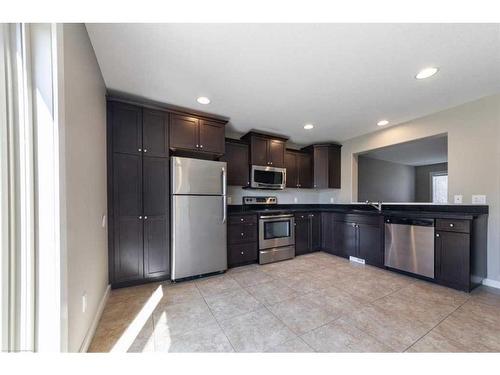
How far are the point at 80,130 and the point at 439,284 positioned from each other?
4026mm

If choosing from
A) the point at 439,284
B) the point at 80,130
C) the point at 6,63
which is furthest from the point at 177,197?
the point at 439,284

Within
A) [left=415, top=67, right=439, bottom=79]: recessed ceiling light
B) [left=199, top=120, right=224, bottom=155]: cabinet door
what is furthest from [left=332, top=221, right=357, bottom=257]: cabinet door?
[left=199, top=120, right=224, bottom=155]: cabinet door

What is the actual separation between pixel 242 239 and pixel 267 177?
4.23 ft

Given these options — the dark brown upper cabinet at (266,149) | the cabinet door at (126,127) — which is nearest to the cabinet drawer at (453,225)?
the dark brown upper cabinet at (266,149)

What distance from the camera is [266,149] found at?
3627 millimetres

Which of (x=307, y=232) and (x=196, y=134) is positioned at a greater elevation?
(x=196, y=134)

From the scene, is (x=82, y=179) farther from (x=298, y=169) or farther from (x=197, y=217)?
(x=298, y=169)

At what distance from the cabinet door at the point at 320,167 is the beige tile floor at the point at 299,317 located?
6.68ft

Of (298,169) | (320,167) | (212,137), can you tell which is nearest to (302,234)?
(298,169)

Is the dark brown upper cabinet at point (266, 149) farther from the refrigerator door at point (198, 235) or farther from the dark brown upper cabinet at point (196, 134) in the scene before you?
the refrigerator door at point (198, 235)

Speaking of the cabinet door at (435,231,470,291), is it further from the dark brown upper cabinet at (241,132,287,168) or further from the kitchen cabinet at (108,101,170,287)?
the kitchen cabinet at (108,101,170,287)

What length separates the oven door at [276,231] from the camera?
317 centimetres

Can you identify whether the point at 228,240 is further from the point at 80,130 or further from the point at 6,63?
the point at 6,63
